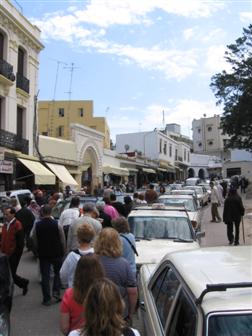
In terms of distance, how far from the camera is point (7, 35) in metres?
24.7

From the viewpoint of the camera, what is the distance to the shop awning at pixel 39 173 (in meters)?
25.0

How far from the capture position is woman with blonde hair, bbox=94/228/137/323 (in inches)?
203

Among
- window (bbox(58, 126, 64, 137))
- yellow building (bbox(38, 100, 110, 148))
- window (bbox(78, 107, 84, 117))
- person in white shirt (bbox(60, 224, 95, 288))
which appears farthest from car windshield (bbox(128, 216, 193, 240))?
window (bbox(78, 107, 84, 117))

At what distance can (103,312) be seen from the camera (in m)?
2.85

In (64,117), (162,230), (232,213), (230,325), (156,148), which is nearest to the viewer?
(230,325)

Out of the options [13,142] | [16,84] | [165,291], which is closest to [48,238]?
[165,291]

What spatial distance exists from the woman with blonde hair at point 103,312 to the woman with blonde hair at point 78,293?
38.0 inches

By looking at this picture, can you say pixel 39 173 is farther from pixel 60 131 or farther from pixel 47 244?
pixel 60 131

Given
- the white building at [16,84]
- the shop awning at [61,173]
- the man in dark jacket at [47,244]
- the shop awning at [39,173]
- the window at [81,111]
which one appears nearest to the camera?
the man in dark jacket at [47,244]

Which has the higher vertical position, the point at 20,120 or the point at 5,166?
the point at 20,120

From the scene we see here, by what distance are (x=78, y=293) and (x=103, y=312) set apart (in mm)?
1130

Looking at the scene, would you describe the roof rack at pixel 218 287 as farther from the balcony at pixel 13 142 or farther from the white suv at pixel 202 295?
the balcony at pixel 13 142

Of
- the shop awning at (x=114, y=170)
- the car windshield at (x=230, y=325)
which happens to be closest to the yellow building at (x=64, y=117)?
the shop awning at (x=114, y=170)

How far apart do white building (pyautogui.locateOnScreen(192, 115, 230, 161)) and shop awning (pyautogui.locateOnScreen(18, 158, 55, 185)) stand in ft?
270
